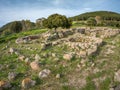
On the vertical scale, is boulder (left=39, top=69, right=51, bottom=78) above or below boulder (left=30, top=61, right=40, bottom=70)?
below

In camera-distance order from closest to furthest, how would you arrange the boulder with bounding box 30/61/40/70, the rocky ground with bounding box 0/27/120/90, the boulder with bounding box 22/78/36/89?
the boulder with bounding box 22/78/36/89 → the rocky ground with bounding box 0/27/120/90 → the boulder with bounding box 30/61/40/70

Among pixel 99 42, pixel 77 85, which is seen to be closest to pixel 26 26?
pixel 99 42

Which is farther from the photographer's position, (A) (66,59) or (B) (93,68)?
(A) (66,59)

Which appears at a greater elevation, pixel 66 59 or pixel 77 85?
pixel 66 59

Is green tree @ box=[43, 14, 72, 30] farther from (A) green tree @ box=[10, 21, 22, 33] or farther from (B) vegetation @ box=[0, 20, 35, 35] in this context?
(A) green tree @ box=[10, 21, 22, 33]

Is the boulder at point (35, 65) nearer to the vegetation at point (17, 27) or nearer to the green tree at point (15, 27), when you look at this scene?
the vegetation at point (17, 27)

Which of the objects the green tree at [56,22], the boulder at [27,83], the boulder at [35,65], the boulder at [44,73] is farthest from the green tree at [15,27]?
the boulder at [27,83]

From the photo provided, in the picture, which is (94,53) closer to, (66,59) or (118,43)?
(66,59)

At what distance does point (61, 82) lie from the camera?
594 inches

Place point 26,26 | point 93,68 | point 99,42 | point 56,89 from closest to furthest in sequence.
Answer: point 56,89
point 93,68
point 99,42
point 26,26

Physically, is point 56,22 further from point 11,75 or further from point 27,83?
point 27,83

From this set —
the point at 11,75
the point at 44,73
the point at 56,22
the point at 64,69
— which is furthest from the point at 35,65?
the point at 56,22

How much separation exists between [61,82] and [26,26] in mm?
104756

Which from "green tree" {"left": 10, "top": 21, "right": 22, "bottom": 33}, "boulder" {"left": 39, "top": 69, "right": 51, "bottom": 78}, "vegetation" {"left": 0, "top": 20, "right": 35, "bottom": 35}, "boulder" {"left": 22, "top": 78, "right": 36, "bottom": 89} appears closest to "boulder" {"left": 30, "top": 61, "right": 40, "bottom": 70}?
"boulder" {"left": 39, "top": 69, "right": 51, "bottom": 78}
